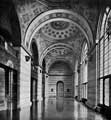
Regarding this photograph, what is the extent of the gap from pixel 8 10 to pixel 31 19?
2.47 meters

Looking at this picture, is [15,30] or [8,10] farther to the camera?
[15,30]

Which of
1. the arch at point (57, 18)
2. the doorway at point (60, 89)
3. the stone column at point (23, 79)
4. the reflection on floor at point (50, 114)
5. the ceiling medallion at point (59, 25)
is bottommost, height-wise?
the doorway at point (60, 89)

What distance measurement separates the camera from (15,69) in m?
12.3

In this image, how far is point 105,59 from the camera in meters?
11.0

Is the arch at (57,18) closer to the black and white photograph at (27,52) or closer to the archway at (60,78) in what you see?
the black and white photograph at (27,52)

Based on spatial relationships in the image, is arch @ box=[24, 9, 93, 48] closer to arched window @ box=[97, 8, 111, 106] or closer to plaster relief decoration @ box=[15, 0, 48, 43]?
plaster relief decoration @ box=[15, 0, 48, 43]

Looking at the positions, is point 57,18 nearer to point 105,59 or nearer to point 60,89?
point 105,59

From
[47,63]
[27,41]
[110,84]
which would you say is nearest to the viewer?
[110,84]

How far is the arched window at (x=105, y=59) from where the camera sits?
33.5 feet

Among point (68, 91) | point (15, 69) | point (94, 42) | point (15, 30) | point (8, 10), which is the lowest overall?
point (68, 91)

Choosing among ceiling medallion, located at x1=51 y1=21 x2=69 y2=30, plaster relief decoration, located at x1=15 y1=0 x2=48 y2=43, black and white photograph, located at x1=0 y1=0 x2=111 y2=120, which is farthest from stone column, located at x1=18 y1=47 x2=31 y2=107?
ceiling medallion, located at x1=51 y1=21 x2=69 y2=30

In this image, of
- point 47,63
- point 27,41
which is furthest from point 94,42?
point 47,63

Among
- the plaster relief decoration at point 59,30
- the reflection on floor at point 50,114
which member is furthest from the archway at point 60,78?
the reflection on floor at point 50,114

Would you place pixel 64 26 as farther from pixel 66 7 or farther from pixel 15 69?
pixel 15 69
